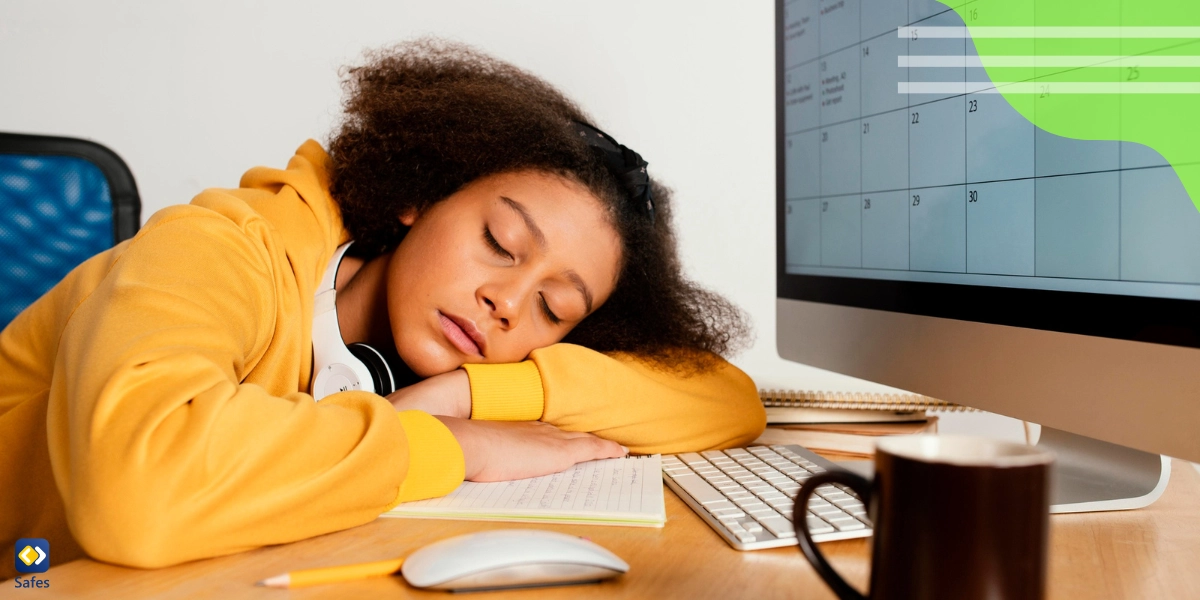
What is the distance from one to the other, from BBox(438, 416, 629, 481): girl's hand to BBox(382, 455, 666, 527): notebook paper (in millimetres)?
12

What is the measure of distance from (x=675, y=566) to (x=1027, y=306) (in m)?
0.36

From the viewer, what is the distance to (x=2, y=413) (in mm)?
855

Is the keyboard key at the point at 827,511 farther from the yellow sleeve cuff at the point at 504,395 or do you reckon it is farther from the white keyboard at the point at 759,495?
the yellow sleeve cuff at the point at 504,395

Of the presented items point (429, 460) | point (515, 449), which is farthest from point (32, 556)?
point (515, 449)

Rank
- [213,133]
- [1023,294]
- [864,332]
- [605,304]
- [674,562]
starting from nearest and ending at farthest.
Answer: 1. [674,562]
2. [1023,294]
3. [864,332]
4. [605,304]
5. [213,133]

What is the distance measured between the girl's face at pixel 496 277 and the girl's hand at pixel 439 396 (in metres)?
0.07

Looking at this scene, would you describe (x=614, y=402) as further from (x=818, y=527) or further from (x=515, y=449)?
(x=818, y=527)

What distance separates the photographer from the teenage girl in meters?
0.53

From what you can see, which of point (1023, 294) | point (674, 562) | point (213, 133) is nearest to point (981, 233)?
point (1023, 294)

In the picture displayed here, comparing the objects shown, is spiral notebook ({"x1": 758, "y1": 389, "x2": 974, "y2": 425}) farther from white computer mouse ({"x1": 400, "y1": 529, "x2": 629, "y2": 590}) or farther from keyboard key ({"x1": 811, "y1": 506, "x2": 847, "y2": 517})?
white computer mouse ({"x1": 400, "y1": 529, "x2": 629, "y2": 590})

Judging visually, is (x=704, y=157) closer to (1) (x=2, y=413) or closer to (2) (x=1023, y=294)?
(2) (x=1023, y=294)

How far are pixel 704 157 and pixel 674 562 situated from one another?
4.35ft

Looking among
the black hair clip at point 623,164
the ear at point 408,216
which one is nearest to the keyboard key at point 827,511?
the black hair clip at point 623,164

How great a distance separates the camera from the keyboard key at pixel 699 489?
644 mm
